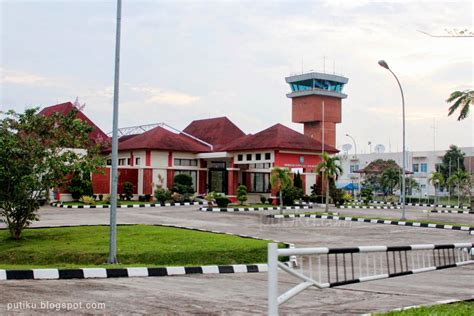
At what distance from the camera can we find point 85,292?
764cm

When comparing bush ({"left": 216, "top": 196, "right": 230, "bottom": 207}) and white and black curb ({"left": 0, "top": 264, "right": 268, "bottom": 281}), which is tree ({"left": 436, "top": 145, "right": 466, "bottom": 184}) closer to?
bush ({"left": 216, "top": 196, "right": 230, "bottom": 207})

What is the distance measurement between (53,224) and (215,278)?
12.4m

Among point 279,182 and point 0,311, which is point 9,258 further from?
point 279,182

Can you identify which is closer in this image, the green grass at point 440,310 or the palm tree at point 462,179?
the green grass at point 440,310

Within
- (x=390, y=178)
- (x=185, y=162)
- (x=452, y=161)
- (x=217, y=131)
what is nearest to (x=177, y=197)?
(x=185, y=162)

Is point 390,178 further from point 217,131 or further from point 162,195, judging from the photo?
point 162,195

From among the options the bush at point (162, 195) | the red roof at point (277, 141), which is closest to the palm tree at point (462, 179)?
the red roof at point (277, 141)

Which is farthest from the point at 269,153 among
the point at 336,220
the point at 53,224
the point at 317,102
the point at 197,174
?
the point at 317,102

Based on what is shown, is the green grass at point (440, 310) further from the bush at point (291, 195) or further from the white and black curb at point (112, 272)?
the bush at point (291, 195)

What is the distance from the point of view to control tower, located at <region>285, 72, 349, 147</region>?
74.8 m

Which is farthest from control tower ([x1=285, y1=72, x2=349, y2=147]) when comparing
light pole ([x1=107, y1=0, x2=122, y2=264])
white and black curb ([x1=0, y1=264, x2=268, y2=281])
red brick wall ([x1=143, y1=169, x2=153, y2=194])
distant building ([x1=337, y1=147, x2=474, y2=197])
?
white and black curb ([x1=0, y1=264, x2=268, y2=281])

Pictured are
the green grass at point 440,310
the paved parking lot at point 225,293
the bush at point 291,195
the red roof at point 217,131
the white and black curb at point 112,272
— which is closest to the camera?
the green grass at point 440,310

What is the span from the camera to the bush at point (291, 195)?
35919 millimetres

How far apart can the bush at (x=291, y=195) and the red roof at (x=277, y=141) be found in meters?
3.09
